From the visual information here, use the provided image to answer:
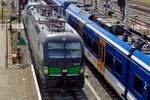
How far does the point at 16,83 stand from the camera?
2538 centimetres

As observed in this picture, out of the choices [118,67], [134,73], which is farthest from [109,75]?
[134,73]

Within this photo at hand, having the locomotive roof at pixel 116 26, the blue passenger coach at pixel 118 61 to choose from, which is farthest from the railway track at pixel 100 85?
the locomotive roof at pixel 116 26

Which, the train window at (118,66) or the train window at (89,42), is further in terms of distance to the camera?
the train window at (89,42)

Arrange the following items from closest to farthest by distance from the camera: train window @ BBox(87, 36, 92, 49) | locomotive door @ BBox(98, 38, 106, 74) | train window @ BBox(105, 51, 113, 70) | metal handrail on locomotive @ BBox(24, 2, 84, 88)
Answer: metal handrail on locomotive @ BBox(24, 2, 84, 88), train window @ BBox(105, 51, 113, 70), locomotive door @ BBox(98, 38, 106, 74), train window @ BBox(87, 36, 92, 49)

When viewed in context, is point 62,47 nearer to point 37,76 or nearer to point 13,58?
point 37,76

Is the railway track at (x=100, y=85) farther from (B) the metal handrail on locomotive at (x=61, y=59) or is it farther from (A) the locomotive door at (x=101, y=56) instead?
(B) the metal handrail on locomotive at (x=61, y=59)

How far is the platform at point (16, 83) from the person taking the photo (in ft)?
75.4

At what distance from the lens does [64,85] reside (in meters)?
22.7

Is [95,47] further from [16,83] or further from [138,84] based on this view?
[138,84]

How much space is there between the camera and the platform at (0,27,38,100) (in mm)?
22969

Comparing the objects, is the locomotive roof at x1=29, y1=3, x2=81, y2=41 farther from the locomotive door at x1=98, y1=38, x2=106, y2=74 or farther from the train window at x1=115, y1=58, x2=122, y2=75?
the train window at x1=115, y1=58, x2=122, y2=75

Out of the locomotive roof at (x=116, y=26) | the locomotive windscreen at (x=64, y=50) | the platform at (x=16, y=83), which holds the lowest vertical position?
the platform at (x=16, y=83)

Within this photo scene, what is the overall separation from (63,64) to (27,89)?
285 cm

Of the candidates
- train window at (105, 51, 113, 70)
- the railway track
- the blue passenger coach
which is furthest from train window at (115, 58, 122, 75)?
the railway track
